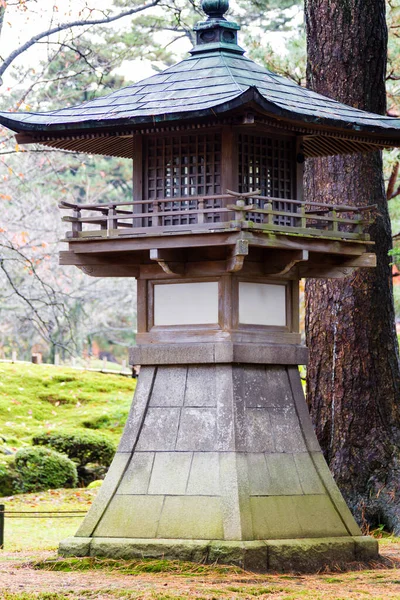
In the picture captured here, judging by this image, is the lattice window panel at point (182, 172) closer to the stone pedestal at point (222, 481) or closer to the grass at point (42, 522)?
the stone pedestal at point (222, 481)

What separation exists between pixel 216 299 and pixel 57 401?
1388cm

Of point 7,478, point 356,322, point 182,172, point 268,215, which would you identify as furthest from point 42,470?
point 268,215

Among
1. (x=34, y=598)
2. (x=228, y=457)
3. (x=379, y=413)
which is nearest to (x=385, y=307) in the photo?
(x=379, y=413)

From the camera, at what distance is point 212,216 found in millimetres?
11531

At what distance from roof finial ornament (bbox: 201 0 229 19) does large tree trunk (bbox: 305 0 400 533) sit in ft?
10.6

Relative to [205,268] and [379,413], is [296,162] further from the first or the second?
[379,413]

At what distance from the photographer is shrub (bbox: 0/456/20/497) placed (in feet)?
62.4

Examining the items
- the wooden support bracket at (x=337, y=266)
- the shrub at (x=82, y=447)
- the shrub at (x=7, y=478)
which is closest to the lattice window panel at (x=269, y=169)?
the wooden support bracket at (x=337, y=266)

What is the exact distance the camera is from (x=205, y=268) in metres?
11.6

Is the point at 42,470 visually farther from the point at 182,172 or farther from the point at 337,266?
the point at 182,172

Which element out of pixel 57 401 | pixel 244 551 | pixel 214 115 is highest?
pixel 214 115

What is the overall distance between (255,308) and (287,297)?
0.57m

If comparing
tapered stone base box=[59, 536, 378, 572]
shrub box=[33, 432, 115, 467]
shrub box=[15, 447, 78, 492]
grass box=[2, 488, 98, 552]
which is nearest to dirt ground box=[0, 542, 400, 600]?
tapered stone base box=[59, 536, 378, 572]

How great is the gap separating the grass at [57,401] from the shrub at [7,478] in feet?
5.86
